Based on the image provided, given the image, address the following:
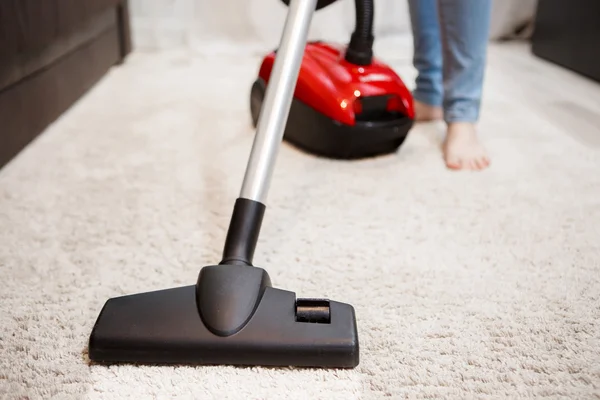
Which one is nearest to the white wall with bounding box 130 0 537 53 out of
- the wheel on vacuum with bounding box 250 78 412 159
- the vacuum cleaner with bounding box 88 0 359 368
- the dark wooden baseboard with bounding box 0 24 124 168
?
the dark wooden baseboard with bounding box 0 24 124 168

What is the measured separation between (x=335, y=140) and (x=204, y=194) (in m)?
0.26

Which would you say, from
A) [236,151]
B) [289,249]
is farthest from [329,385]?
[236,151]

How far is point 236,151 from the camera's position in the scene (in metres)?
1.13

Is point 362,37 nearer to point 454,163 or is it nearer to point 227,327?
point 454,163

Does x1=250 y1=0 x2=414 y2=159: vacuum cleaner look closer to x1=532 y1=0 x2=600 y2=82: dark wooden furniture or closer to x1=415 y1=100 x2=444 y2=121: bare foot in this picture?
x1=415 y1=100 x2=444 y2=121: bare foot

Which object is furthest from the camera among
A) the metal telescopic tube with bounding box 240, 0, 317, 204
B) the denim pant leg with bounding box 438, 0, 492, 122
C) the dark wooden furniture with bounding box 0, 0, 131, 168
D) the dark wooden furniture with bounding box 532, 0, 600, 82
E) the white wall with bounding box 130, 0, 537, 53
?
the white wall with bounding box 130, 0, 537, 53

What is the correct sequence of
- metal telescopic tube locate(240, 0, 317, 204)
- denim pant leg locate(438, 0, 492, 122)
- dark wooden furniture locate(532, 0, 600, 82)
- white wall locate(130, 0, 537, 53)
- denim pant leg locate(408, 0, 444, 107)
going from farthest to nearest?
1. white wall locate(130, 0, 537, 53)
2. dark wooden furniture locate(532, 0, 600, 82)
3. denim pant leg locate(408, 0, 444, 107)
4. denim pant leg locate(438, 0, 492, 122)
5. metal telescopic tube locate(240, 0, 317, 204)

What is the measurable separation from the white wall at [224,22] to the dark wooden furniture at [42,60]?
1.58 feet

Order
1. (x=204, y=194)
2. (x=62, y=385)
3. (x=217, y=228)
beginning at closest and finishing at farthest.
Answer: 1. (x=62, y=385)
2. (x=217, y=228)
3. (x=204, y=194)

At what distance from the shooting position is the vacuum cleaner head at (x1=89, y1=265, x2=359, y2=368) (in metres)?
0.51

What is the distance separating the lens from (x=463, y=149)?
1.09m

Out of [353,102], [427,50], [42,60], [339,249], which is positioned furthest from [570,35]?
[42,60]

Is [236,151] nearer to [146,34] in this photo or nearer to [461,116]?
[461,116]

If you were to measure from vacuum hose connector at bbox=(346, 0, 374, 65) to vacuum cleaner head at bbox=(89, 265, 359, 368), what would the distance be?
2.03 feet
